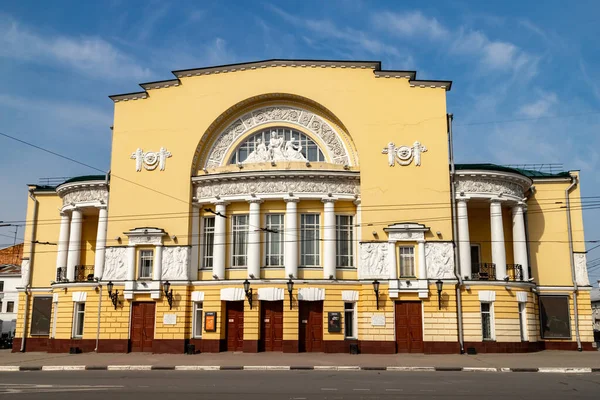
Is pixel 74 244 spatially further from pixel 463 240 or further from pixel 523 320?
pixel 523 320

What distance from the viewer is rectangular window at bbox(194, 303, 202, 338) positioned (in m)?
29.8

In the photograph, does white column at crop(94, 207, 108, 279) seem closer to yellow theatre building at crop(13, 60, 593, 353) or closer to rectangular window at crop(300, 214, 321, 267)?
yellow theatre building at crop(13, 60, 593, 353)

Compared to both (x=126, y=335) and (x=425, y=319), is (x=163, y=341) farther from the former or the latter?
(x=425, y=319)

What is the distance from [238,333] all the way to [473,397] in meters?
18.0

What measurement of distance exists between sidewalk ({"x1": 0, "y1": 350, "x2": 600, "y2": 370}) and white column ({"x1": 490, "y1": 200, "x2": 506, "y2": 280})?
4.45m

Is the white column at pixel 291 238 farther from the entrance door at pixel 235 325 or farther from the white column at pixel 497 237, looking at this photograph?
the white column at pixel 497 237

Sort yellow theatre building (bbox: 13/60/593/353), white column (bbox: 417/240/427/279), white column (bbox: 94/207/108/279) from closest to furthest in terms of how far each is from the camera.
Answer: white column (bbox: 417/240/427/279) < yellow theatre building (bbox: 13/60/593/353) < white column (bbox: 94/207/108/279)

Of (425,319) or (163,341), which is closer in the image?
(425,319)

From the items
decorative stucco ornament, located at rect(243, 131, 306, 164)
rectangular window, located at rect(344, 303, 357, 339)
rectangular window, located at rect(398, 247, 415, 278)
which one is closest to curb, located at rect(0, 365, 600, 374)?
rectangular window, located at rect(344, 303, 357, 339)

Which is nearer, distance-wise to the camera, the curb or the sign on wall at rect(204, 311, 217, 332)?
the curb

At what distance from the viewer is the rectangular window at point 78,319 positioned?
31375mm

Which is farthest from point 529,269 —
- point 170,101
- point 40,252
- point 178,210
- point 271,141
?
point 40,252

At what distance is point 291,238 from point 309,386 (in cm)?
1408

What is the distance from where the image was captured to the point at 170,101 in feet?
105
